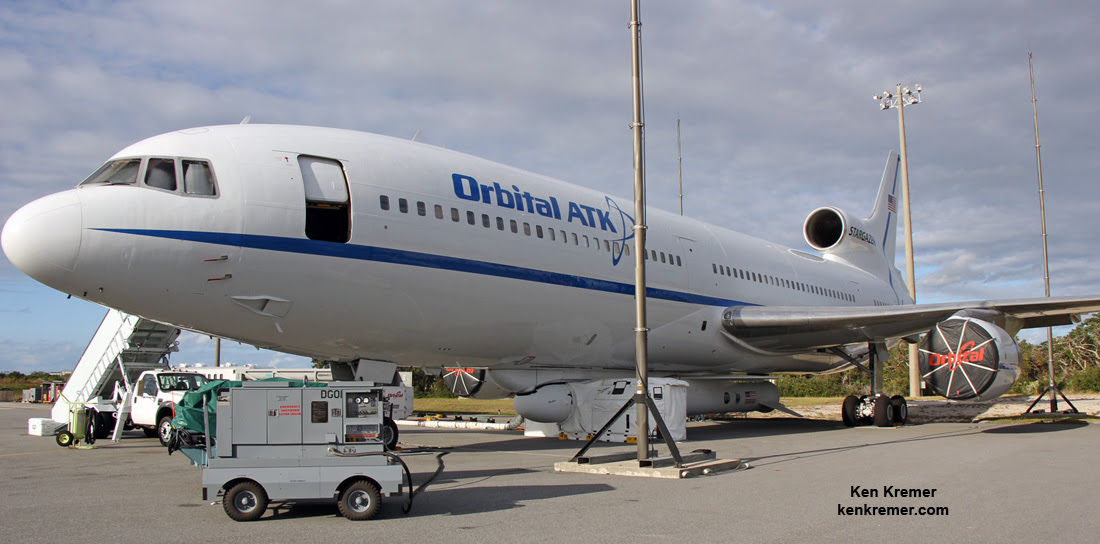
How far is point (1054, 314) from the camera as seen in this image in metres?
18.1

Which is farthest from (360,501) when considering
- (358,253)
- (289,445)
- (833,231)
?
(833,231)

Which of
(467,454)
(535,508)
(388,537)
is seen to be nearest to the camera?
(388,537)

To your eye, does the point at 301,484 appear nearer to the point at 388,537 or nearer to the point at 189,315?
the point at 388,537

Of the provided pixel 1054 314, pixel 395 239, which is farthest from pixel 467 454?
pixel 1054 314

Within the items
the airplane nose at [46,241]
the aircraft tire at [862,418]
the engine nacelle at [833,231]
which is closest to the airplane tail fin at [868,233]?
the engine nacelle at [833,231]

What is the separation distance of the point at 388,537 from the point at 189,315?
15.1ft

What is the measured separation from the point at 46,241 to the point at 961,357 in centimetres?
1561

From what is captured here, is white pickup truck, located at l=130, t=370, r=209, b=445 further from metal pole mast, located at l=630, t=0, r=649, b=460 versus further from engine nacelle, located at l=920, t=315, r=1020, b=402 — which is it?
engine nacelle, located at l=920, t=315, r=1020, b=402

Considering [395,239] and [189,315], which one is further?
[395,239]

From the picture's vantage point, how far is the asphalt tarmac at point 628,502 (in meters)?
5.97

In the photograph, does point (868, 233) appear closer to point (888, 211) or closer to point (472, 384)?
point (888, 211)

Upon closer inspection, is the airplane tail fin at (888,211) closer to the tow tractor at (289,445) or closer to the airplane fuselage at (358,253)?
the airplane fuselage at (358,253)

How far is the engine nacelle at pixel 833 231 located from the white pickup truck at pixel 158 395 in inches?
734

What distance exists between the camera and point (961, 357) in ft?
51.3
